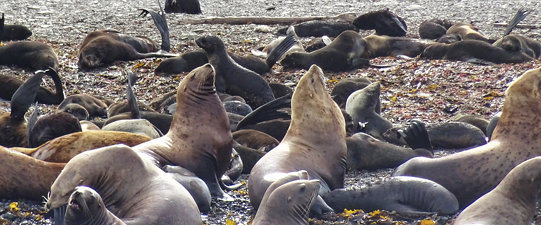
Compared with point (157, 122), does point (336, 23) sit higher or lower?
lower

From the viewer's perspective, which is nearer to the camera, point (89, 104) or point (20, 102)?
point (20, 102)

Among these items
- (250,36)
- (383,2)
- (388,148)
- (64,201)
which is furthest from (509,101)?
(383,2)

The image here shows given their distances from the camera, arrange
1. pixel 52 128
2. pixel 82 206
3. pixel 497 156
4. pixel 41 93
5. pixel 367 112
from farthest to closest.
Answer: pixel 41 93 → pixel 367 112 → pixel 52 128 → pixel 497 156 → pixel 82 206

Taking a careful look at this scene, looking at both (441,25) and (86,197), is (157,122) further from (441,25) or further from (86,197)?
(441,25)

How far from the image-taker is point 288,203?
17.3 feet

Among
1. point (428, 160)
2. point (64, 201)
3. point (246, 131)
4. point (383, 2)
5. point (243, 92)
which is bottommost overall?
point (383, 2)

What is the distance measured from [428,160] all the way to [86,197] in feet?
9.34

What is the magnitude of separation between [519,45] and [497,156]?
6783mm

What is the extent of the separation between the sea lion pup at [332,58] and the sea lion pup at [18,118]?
4.56 metres

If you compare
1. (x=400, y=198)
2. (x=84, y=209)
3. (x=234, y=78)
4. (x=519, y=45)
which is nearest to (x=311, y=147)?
(x=400, y=198)

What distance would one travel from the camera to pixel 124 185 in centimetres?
548

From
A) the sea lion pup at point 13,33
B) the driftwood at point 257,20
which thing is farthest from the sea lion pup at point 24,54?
the driftwood at point 257,20

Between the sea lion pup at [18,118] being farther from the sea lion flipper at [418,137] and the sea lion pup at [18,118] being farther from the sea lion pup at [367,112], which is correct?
the sea lion flipper at [418,137]

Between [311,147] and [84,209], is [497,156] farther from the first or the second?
[84,209]
